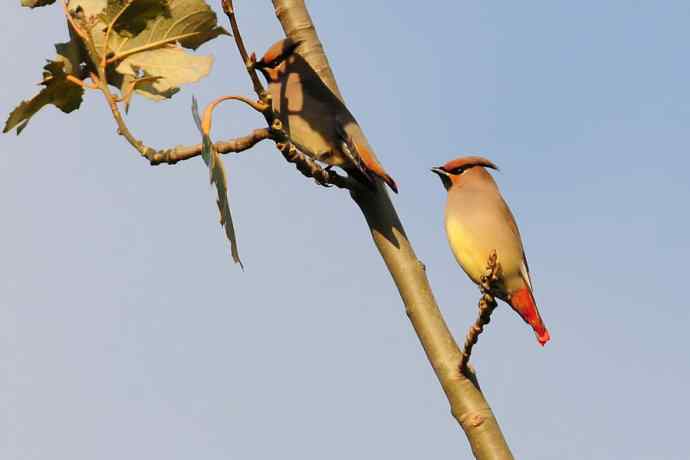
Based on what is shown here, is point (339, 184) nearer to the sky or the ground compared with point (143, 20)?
nearer to the ground

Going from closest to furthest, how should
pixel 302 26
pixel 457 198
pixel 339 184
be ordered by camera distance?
pixel 339 184 < pixel 302 26 < pixel 457 198

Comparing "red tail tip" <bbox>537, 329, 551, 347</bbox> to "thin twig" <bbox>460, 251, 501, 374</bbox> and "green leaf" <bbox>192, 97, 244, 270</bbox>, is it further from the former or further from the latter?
"green leaf" <bbox>192, 97, 244, 270</bbox>

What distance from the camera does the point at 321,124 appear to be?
333 cm

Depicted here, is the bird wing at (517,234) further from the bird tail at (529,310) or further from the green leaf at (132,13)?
the green leaf at (132,13)

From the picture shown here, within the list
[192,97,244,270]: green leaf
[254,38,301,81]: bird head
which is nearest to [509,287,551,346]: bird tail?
[254,38,301,81]: bird head

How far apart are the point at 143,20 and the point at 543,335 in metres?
2.50

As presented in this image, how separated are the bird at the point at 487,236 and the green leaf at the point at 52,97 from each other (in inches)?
82.0

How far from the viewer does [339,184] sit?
2299 mm

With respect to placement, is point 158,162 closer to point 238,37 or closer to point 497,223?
point 238,37

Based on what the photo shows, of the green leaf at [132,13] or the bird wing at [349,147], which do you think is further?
the bird wing at [349,147]

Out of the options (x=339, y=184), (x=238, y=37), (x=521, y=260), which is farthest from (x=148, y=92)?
(x=521, y=260)

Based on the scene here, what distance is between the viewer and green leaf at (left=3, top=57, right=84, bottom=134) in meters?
2.15

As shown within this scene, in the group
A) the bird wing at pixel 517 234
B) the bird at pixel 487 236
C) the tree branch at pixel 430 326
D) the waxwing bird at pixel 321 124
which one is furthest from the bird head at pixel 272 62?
the tree branch at pixel 430 326

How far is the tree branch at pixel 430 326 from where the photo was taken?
192 centimetres
